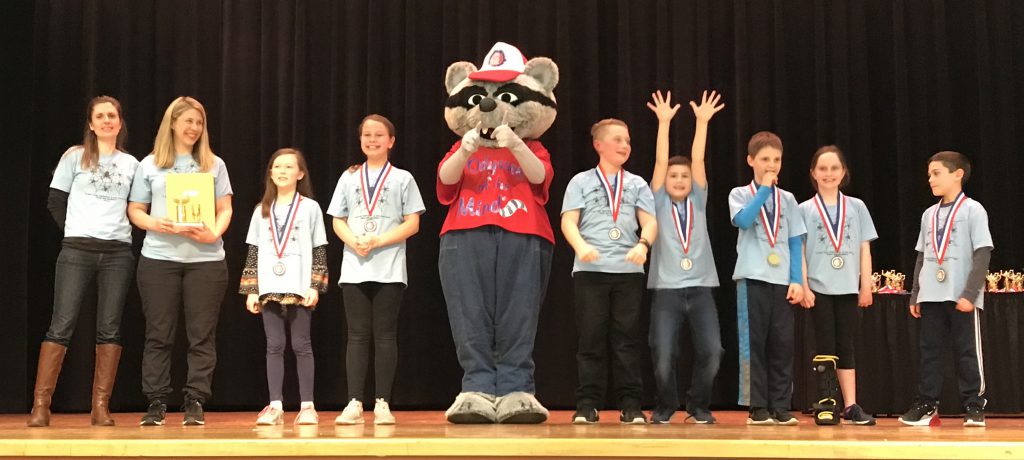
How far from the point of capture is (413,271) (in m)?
6.58

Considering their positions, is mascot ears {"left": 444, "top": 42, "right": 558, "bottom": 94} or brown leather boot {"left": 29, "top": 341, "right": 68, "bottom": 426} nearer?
mascot ears {"left": 444, "top": 42, "right": 558, "bottom": 94}

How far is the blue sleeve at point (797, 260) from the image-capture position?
15.4 feet

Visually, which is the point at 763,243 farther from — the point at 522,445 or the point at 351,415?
the point at 351,415

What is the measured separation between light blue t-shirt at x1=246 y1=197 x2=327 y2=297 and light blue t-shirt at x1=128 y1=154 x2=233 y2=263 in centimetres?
20

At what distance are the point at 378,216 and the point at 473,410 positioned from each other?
1164 millimetres

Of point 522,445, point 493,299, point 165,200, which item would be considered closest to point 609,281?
point 493,299

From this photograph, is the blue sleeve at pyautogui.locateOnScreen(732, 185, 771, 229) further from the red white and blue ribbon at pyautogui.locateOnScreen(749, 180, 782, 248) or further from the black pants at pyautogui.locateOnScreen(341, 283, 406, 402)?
the black pants at pyautogui.locateOnScreen(341, 283, 406, 402)

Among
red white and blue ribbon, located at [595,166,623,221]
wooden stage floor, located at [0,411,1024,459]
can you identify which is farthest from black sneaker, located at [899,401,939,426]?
red white and blue ribbon, located at [595,166,623,221]

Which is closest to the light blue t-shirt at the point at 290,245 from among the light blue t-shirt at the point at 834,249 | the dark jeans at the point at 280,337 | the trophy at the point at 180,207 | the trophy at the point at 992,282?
the dark jeans at the point at 280,337

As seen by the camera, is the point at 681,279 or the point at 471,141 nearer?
the point at 471,141

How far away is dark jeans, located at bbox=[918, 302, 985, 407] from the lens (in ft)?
15.7

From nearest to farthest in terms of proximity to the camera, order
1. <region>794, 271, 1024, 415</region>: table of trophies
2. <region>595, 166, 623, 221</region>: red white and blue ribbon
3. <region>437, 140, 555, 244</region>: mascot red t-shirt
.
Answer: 1. <region>437, 140, 555, 244</region>: mascot red t-shirt
2. <region>595, 166, 623, 221</region>: red white and blue ribbon
3. <region>794, 271, 1024, 415</region>: table of trophies

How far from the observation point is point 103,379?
462 centimetres

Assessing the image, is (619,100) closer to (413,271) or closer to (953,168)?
(413,271)
